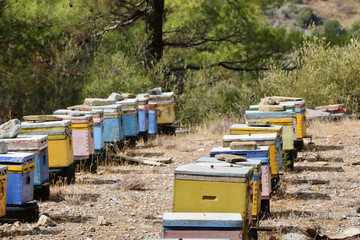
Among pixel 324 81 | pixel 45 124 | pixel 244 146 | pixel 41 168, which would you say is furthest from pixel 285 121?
pixel 324 81

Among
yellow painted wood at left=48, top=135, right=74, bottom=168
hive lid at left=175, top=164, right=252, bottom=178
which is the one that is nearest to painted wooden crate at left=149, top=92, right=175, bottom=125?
yellow painted wood at left=48, top=135, right=74, bottom=168

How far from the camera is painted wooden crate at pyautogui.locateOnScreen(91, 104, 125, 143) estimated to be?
12.1m

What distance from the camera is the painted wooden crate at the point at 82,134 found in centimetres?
1036

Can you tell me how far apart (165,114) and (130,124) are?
2541 mm

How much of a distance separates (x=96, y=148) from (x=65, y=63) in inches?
394

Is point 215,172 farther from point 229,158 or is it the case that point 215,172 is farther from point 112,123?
point 112,123

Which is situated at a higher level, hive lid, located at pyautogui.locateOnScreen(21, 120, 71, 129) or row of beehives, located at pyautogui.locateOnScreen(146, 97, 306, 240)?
hive lid, located at pyautogui.locateOnScreen(21, 120, 71, 129)

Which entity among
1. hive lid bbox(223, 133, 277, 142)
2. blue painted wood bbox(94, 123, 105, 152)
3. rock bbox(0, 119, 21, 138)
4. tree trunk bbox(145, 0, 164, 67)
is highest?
tree trunk bbox(145, 0, 164, 67)

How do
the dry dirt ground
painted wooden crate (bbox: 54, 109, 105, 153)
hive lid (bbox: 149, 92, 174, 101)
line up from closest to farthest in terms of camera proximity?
the dry dirt ground
painted wooden crate (bbox: 54, 109, 105, 153)
hive lid (bbox: 149, 92, 174, 101)

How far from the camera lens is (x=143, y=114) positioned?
14.8 metres

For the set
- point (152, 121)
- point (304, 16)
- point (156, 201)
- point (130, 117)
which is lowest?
point (156, 201)

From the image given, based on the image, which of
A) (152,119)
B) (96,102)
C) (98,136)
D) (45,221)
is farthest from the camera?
(152,119)

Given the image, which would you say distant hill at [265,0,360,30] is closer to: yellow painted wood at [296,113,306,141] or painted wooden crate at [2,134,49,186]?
yellow painted wood at [296,113,306,141]

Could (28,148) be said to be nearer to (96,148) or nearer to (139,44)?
(96,148)
